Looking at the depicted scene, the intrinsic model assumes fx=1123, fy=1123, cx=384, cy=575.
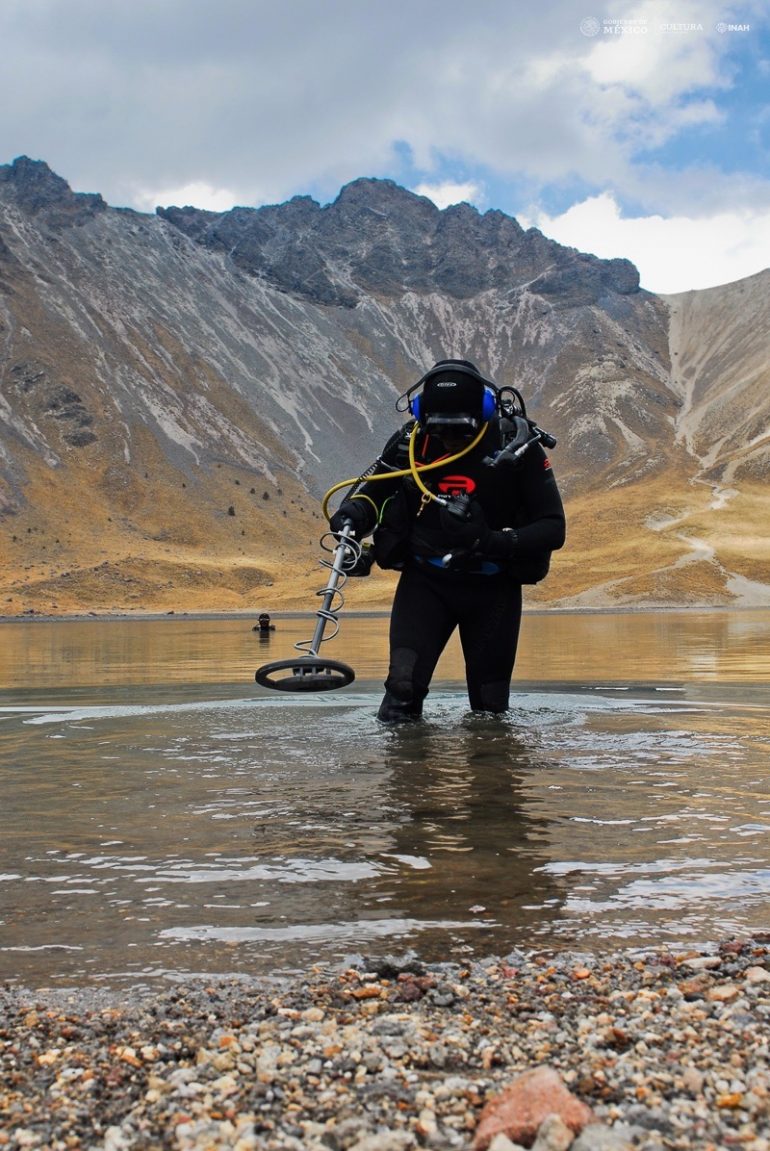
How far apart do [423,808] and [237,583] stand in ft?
249

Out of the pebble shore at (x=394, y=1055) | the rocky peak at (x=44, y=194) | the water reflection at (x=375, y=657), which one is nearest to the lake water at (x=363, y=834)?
the pebble shore at (x=394, y=1055)

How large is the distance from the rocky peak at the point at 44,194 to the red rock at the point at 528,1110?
135 metres

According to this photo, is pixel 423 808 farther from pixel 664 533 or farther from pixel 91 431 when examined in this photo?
pixel 91 431

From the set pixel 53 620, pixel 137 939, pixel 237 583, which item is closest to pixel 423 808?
pixel 137 939

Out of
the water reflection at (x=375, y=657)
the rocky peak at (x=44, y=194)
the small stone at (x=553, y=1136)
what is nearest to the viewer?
the small stone at (x=553, y=1136)

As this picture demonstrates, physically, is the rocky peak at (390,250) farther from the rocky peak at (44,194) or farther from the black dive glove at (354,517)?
the black dive glove at (354,517)

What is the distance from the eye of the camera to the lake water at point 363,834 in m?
3.66

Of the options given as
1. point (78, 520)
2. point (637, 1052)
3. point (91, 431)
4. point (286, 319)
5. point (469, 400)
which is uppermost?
point (286, 319)

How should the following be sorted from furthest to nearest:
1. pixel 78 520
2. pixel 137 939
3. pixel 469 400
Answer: pixel 78 520, pixel 469 400, pixel 137 939

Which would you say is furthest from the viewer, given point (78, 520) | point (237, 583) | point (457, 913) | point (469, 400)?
point (78, 520)

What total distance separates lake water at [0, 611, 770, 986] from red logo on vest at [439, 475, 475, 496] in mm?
1954

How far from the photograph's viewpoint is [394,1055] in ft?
8.95

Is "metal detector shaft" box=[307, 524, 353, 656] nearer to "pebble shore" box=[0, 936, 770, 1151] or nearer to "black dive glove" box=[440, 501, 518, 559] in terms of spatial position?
"black dive glove" box=[440, 501, 518, 559]

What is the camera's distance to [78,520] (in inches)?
3546
